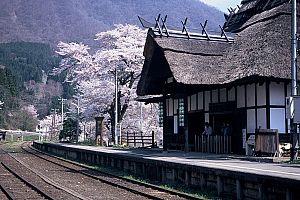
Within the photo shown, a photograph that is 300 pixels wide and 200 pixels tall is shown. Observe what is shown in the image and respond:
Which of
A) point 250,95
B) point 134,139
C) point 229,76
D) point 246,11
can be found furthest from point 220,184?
point 134,139

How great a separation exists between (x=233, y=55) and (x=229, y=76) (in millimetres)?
2394

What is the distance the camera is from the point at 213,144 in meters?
23.8

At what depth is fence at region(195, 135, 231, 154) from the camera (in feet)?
74.8

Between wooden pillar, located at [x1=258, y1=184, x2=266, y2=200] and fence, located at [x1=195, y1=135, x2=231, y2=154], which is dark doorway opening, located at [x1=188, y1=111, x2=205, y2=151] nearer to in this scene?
fence, located at [x1=195, y1=135, x2=231, y2=154]

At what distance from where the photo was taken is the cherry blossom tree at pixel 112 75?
41.2 meters

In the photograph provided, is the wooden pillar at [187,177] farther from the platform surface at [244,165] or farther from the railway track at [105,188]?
the railway track at [105,188]

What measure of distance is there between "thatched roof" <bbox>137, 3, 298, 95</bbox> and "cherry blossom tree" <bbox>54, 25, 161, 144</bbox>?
45.6ft

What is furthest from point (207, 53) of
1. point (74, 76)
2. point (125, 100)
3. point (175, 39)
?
point (74, 76)

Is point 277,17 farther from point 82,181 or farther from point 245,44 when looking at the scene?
point 82,181

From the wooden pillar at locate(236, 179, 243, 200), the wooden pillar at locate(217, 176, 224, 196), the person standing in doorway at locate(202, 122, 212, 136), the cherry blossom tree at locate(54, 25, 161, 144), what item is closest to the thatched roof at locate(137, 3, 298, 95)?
the person standing in doorway at locate(202, 122, 212, 136)

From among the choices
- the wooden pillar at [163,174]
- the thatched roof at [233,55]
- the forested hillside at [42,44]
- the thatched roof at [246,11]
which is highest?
the forested hillside at [42,44]

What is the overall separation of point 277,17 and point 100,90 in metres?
21.7

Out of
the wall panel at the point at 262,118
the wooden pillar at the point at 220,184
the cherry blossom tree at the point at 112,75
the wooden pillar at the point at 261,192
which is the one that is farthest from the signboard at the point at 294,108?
the cherry blossom tree at the point at 112,75

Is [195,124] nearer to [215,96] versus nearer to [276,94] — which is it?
[215,96]
